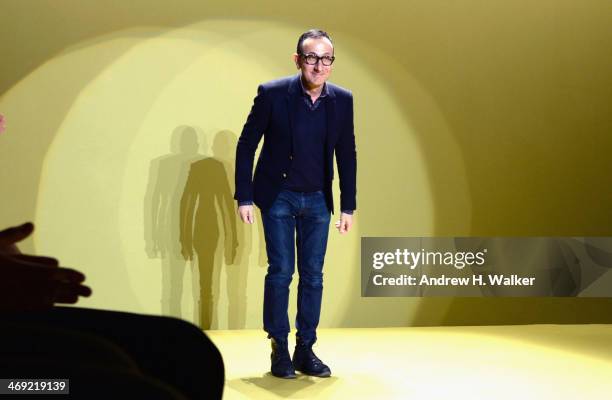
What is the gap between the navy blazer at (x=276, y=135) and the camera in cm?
371

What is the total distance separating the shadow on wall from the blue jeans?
1.21 m

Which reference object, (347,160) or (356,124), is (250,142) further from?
(356,124)

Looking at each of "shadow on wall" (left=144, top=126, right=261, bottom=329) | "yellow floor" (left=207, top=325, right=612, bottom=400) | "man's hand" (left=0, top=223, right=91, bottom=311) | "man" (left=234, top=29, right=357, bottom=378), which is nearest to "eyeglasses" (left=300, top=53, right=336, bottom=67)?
"man" (left=234, top=29, right=357, bottom=378)

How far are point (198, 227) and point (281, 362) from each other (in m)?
1.41

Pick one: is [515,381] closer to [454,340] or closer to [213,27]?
[454,340]

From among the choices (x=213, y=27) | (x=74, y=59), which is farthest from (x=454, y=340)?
(x=74, y=59)

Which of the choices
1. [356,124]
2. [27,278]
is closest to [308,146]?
[356,124]

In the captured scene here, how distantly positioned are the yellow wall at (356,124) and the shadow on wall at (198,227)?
11 millimetres

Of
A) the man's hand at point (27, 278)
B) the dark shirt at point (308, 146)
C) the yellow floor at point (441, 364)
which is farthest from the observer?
the dark shirt at point (308, 146)

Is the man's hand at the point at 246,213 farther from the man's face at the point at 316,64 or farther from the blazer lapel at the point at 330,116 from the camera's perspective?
the man's face at the point at 316,64

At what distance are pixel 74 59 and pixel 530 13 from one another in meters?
2.56

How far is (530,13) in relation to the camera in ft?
17.2

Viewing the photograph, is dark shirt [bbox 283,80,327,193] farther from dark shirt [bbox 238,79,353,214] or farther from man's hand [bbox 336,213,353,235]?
man's hand [bbox 336,213,353,235]

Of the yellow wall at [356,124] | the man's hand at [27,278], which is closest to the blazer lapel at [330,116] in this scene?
the yellow wall at [356,124]
